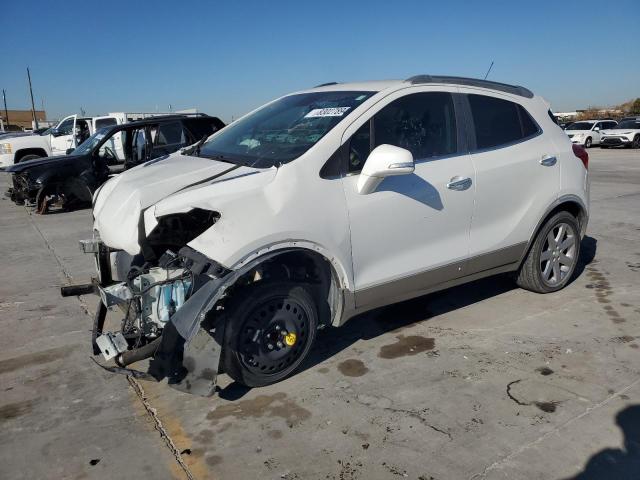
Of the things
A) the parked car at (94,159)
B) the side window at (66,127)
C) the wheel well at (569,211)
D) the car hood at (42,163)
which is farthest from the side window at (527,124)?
the side window at (66,127)

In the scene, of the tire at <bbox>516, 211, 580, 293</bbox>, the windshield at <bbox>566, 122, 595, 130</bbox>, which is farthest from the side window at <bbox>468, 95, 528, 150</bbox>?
the windshield at <bbox>566, 122, 595, 130</bbox>

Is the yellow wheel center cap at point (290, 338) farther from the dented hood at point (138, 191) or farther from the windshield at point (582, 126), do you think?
the windshield at point (582, 126)

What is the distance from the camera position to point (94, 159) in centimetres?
1024

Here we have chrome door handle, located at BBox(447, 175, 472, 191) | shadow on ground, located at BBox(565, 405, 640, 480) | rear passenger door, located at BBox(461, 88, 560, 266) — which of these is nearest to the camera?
shadow on ground, located at BBox(565, 405, 640, 480)

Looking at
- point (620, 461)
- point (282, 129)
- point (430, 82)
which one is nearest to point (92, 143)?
point (282, 129)

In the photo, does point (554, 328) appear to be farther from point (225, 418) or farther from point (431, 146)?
point (225, 418)

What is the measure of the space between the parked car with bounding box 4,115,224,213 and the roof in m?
6.16

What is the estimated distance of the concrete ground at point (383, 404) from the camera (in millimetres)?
→ 2621

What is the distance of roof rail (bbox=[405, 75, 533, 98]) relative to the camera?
12.6 feet

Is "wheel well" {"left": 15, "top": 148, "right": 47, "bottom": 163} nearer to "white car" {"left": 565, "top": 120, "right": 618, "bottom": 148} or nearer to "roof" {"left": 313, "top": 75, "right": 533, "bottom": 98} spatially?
"roof" {"left": 313, "top": 75, "right": 533, "bottom": 98}

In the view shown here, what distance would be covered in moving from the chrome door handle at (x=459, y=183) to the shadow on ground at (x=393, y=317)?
4.05 ft

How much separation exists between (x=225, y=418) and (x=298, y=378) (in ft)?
2.02

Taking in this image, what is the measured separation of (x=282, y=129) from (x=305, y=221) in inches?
39.5

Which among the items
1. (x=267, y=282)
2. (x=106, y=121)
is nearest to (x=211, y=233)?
(x=267, y=282)
